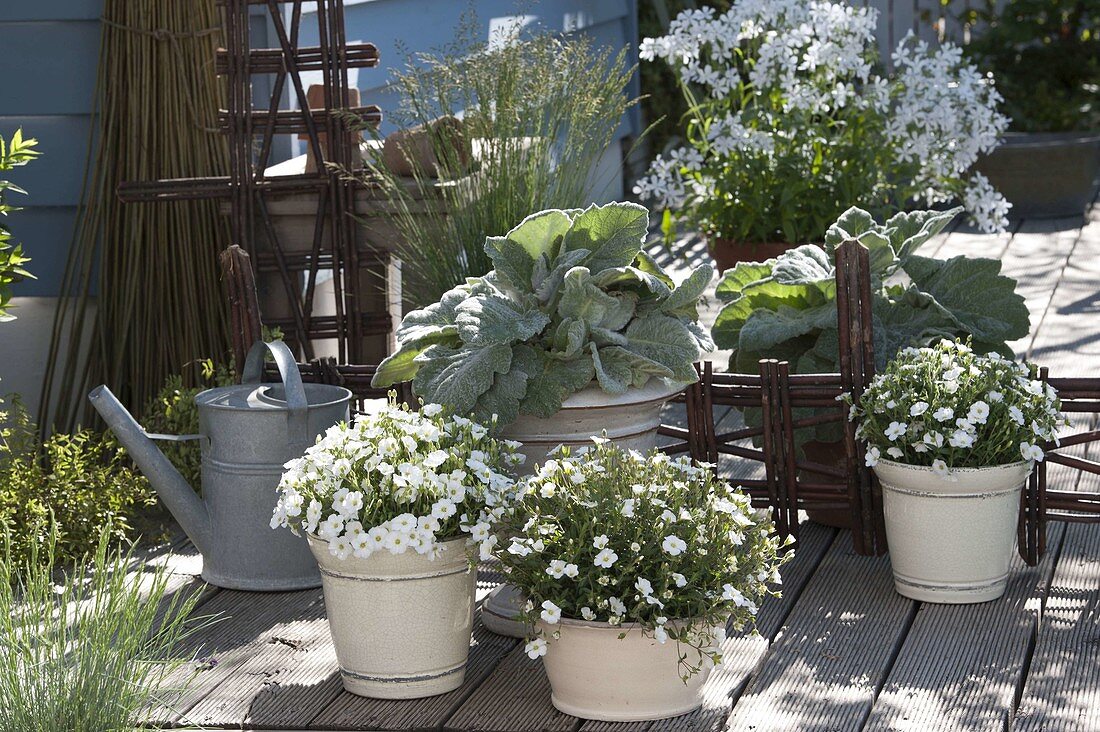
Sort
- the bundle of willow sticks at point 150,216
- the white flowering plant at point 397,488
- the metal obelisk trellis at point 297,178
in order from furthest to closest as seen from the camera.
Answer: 1. the bundle of willow sticks at point 150,216
2. the metal obelisk trellis at point 297,178
3. the white flowering plant at point 397,488

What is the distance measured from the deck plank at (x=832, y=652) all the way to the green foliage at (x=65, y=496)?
1.43m

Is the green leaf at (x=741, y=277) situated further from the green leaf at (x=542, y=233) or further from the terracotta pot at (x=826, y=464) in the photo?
the green leaf at (x=542, y=233)

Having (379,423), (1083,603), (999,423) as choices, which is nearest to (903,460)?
(999,423)

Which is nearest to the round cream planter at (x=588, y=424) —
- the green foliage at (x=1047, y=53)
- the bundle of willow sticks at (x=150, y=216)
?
the bundle of willow sticks at (x=150, y=216)

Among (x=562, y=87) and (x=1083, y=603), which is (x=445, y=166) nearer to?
(x=562, y=87)

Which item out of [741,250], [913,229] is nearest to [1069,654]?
[913,229]

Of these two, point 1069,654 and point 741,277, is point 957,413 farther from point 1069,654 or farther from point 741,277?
point 741,277

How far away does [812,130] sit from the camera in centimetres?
488

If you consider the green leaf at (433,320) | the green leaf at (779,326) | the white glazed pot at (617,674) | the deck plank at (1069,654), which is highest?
the green leaf at (433,320)

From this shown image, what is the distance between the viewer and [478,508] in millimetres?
2344

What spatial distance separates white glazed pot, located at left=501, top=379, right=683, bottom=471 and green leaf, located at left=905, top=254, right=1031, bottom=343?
0.77 metres

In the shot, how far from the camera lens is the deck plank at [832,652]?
2.30m

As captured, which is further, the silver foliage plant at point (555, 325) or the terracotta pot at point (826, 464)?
the terracotta pot at point (826, 464)

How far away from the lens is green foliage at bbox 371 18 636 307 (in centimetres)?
348
